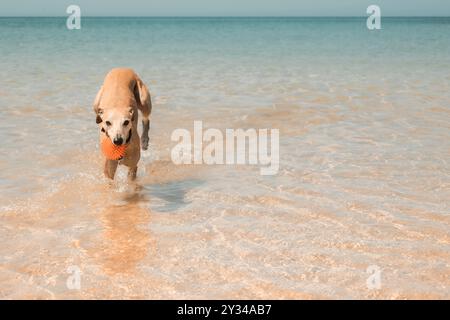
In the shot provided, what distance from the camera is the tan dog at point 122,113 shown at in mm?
6152

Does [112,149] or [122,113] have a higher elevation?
[122,113]

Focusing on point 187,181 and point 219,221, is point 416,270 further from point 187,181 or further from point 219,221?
point 187,181

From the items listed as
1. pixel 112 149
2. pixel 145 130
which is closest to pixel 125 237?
pixel 112 149

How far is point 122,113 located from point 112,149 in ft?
1.61

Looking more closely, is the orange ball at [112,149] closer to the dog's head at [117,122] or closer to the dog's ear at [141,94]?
the dog's head at [117,122]

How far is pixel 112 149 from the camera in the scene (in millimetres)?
6430

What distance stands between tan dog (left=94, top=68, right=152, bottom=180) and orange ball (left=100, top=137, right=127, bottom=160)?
0.22 feet

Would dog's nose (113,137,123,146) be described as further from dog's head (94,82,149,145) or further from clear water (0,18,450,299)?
clear water (0,18,450,299)

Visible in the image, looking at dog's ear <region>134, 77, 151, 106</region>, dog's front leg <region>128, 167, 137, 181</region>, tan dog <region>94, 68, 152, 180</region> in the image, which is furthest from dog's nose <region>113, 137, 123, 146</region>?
dog's ear <region>134, 77, 151, 106</region>

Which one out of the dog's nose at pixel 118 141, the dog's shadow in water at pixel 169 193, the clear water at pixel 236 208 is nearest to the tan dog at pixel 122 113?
the dog's nose at pixel 118 141

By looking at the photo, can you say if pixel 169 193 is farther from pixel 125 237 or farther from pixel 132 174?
pixel 125 237

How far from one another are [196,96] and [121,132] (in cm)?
899

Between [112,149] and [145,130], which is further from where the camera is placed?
[145,130]

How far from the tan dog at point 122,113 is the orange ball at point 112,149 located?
0.22 feet
